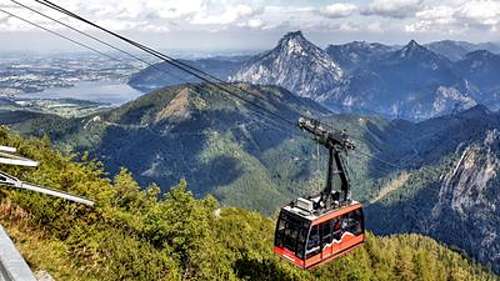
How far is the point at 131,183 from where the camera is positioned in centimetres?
5619

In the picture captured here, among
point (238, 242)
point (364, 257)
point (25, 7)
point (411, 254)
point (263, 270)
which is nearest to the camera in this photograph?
point (25, 7)

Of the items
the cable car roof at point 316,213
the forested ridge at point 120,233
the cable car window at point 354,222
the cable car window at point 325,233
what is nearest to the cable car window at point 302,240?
the cable car roof at point 316,213

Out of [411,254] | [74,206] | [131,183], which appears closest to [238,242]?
[131,183]

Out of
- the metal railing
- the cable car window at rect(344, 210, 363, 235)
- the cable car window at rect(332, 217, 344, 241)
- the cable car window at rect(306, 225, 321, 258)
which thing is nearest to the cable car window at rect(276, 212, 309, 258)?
the cable car window at rect(306, 225, 321, 258)

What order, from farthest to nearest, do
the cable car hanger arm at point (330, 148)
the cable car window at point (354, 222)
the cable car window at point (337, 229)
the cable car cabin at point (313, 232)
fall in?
the cable car window at point (354, 222) → the cable car window at point (337, 229) → the cable car hanger arm at point (330, 148) → the cable car cabin at point (313, 232)

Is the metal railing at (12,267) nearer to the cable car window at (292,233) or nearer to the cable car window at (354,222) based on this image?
the cable car window at (292,233)

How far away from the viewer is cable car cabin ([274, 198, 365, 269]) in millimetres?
33000

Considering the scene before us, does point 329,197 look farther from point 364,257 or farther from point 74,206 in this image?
point 364,257

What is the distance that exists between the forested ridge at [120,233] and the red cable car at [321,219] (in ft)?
25.5

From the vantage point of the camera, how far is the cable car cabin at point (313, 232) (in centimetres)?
3300

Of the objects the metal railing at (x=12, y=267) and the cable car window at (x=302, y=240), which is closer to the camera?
the metal railing at (x=12, y=267)

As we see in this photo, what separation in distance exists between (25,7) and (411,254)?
464ft

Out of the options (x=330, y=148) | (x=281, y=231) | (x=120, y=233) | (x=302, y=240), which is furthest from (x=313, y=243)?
(x=120, y=233)

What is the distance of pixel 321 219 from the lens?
33.3 m
